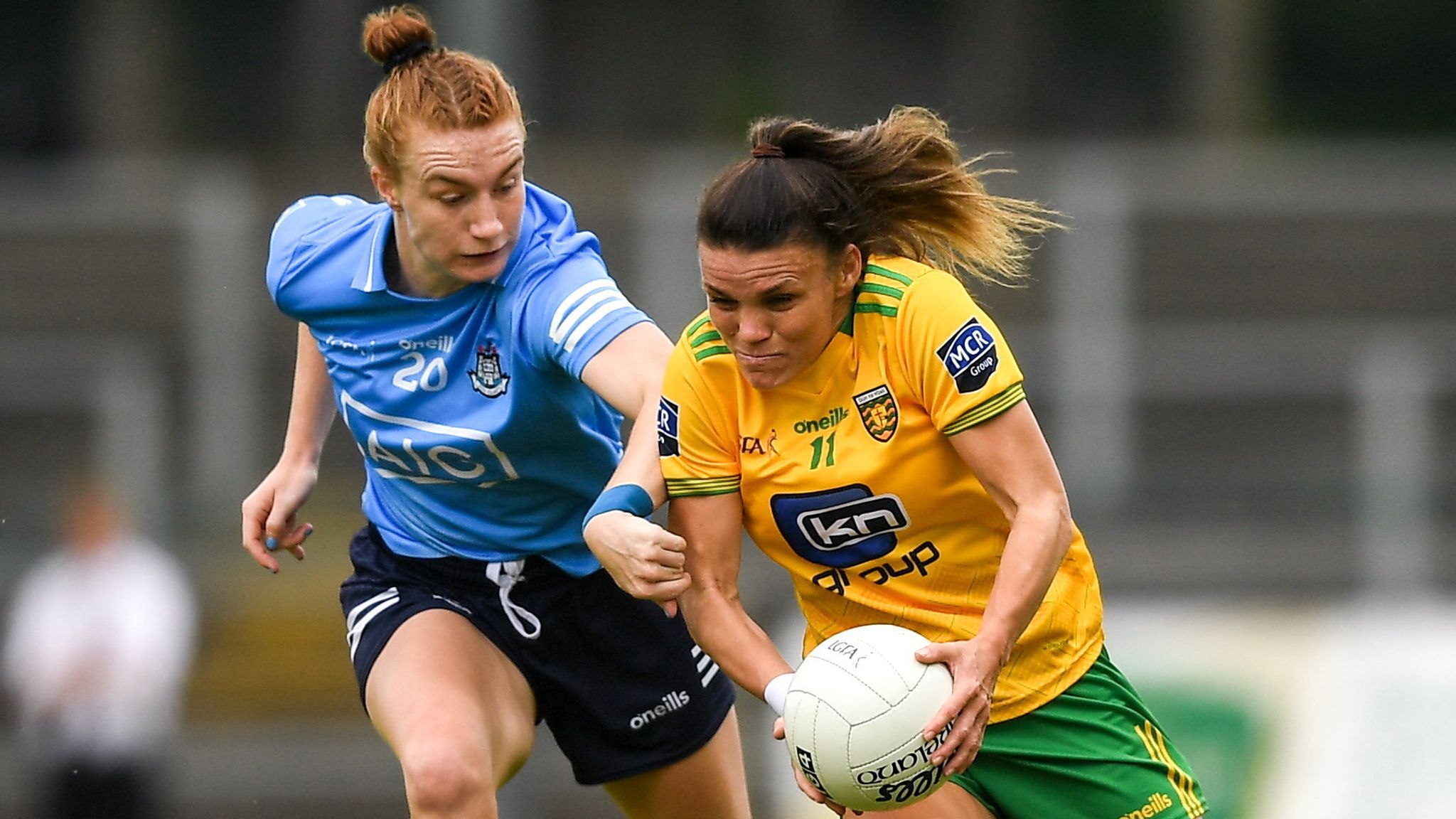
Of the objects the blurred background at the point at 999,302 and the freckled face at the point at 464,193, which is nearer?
the freckled face at the point at 464,193

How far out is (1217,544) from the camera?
11.5m

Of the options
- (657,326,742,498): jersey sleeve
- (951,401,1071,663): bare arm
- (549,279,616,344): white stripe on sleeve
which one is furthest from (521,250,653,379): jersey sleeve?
(951,401,1071,663): bare arm

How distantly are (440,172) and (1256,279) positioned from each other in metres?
9.84

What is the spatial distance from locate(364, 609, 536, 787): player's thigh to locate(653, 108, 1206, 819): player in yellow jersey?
1.71 ft

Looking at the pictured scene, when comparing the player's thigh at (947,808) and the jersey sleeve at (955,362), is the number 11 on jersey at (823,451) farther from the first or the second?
the player's thigh at (947,808)

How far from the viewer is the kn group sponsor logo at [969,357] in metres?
3.91

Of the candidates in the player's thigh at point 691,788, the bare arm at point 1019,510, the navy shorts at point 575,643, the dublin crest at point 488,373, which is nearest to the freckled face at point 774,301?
the bare arm at point 1019,510

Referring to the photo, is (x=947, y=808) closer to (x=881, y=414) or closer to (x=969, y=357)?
(x=881, y=414)

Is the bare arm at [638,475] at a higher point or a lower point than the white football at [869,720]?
higher

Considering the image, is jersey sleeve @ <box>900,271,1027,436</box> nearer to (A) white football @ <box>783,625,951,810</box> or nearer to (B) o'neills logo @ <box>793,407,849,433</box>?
(B) o'neills logo @ <box>793,407,849,433</box>

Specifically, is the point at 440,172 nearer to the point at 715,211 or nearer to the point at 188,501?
the point at 715,211

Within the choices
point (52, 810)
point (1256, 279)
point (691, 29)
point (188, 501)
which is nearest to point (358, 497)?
point (188, 501)

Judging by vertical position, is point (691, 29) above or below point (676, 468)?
below

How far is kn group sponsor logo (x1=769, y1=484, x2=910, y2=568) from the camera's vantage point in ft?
13.3
